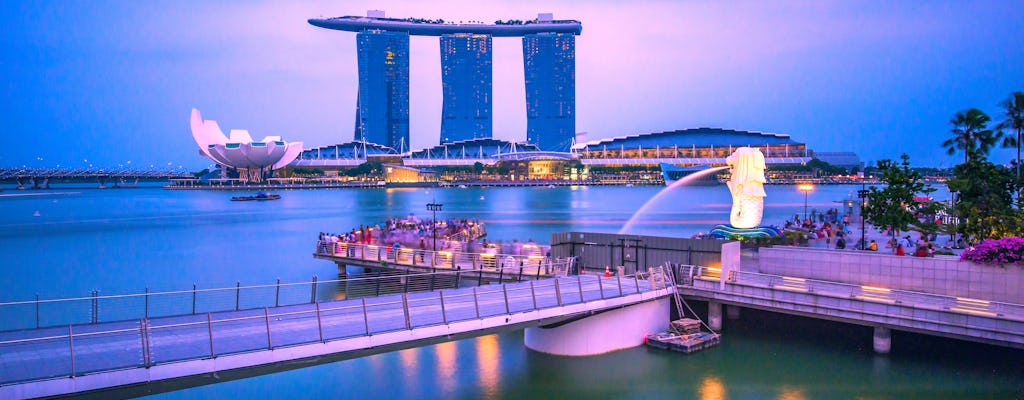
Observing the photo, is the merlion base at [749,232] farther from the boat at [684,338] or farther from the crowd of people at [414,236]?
the crowd of people at [414,236]

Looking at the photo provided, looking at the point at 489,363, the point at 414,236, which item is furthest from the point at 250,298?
the point at 489,363

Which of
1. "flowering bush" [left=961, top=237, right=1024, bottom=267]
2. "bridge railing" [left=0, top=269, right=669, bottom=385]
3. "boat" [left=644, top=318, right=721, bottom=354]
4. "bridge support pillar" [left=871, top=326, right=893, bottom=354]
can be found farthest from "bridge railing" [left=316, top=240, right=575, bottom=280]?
"flowering bush" [left=961, top=237, right=1024, bottom=267]

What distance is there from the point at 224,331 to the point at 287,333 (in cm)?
101

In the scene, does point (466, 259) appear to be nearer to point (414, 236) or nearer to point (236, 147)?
point (414, 236)

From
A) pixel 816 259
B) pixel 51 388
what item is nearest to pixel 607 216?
pixel 816 259

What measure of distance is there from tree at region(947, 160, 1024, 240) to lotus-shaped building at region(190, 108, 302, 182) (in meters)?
140

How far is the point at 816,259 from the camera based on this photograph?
59.0 feet

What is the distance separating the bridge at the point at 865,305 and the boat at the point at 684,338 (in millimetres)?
803

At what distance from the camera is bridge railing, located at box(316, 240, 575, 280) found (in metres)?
20.3

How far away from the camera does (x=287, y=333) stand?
11820mm

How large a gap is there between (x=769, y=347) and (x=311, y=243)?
3504 cm

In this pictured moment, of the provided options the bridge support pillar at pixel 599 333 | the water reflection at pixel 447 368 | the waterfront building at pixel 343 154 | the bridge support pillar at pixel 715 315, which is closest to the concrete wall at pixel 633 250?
the bridge support pillar at pixel 715 315

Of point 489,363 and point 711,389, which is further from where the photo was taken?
point 489,363

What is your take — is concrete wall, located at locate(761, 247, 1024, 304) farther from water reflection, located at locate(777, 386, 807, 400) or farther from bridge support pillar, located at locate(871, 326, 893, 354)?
water reflection, located at locate(777, 386, 807, 400)
